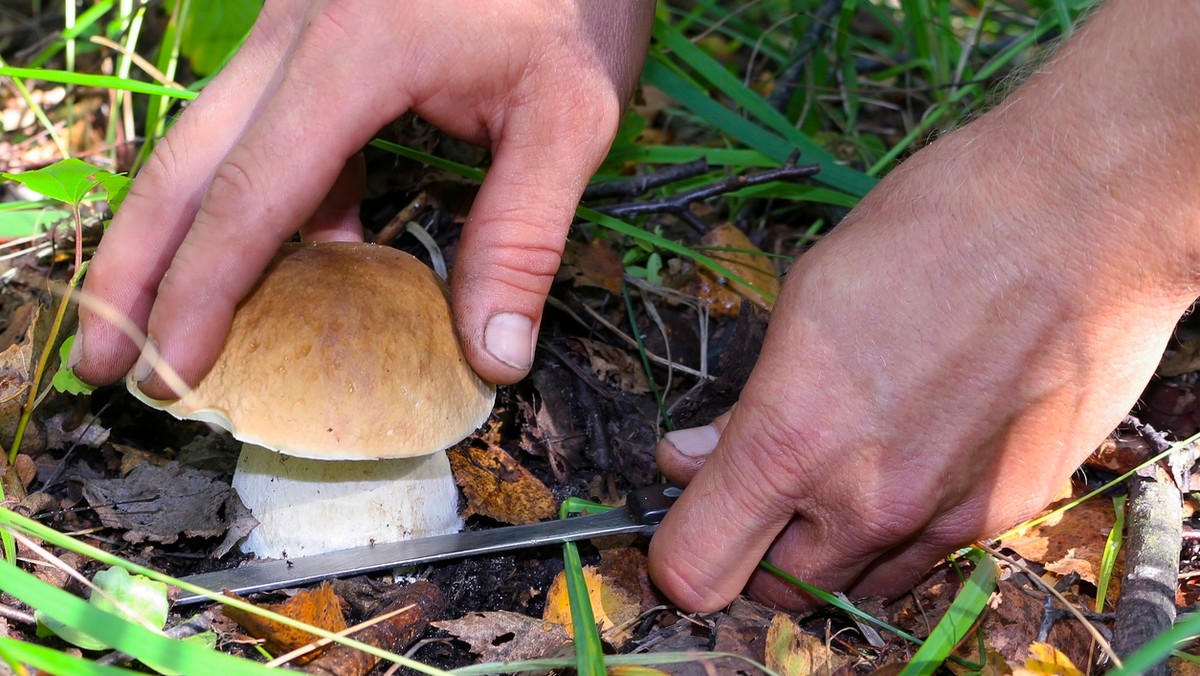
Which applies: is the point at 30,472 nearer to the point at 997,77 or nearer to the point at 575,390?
the point at 575,390

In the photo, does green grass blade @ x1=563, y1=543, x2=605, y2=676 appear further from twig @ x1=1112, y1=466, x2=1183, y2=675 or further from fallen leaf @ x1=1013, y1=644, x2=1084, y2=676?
twig @ x1=1112, y1=466, x2=1183, y2=675

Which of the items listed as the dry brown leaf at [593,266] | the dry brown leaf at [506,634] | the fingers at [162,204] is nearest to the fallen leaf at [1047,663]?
the dry brown leaf at [506,634]

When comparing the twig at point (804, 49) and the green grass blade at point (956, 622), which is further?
the twig at point (804, 49)

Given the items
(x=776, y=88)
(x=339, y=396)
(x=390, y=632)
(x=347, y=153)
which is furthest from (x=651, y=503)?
(x=776, y=88)

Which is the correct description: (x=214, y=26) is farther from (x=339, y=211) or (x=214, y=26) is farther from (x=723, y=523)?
(x=723, y=523)

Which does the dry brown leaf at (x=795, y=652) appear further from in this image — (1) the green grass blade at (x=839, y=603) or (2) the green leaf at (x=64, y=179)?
(2) the green leaf at (x=64, y=179)

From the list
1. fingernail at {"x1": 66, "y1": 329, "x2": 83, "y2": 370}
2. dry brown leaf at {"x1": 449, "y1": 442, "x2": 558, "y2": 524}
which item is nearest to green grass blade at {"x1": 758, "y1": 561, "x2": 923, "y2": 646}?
dry brown leaf at {"x1": 449, "y1": 442, "x2": 558, "y2": 524}
